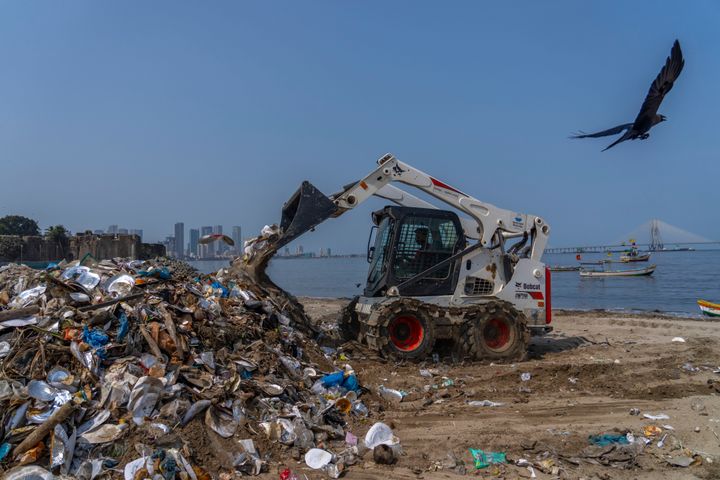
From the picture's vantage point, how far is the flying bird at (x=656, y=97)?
5.43 meters

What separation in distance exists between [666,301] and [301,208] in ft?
66.5

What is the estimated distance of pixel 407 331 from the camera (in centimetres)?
843

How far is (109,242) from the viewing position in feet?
66.4

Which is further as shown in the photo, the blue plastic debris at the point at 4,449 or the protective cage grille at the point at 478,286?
the protective cage grille at the point at 478,286

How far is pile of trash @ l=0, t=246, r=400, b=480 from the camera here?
4.16m

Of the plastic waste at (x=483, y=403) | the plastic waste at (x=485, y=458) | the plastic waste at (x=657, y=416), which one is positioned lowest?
the plastic waste at (x=485, y=458)

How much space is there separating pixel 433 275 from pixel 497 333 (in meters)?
1.43

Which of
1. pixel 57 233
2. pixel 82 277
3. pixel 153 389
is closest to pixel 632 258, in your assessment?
pixel 57 233

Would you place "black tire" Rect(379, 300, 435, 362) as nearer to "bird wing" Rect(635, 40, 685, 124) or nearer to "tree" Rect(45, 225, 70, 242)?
"bird wing" Rect(635, 40, 685, 124)

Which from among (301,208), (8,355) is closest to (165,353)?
(8,355)

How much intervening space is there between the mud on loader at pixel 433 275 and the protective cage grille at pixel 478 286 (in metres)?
0.02

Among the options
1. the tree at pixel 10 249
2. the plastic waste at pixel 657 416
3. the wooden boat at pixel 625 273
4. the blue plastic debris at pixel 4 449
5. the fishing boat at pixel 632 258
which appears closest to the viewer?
the blue plastic debris at pixel 4 449

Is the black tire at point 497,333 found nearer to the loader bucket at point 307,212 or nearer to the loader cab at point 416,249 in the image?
the loader cab at point 416,249

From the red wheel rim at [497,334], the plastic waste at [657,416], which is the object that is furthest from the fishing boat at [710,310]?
the plastic waste at [657,416]
